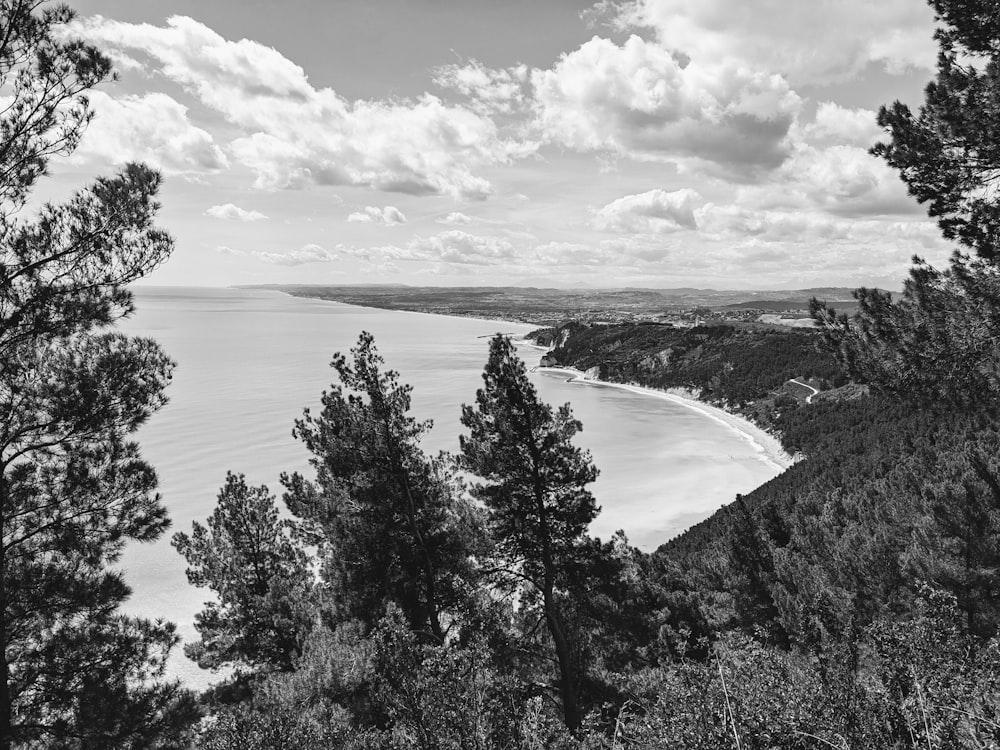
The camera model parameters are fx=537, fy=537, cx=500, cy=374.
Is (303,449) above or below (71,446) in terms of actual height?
below

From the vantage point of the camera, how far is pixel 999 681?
445cm

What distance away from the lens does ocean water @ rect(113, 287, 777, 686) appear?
2503 cm

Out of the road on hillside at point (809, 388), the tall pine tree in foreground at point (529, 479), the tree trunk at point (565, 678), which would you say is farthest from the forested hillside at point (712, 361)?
the tree trunk at point (565, 678)

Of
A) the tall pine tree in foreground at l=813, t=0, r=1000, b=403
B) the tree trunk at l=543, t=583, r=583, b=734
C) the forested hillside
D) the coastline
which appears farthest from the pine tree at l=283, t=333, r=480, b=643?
the forested hillside

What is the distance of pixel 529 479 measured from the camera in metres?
11.1

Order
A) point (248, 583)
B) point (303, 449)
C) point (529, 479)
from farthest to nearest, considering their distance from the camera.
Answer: point (303, 449) → point (248, 583) → point (529, 479)

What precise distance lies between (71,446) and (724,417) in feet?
201

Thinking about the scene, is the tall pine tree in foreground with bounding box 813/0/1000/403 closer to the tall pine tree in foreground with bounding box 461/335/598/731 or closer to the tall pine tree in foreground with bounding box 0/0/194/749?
the tall pine tree in foreground with bounding box 461/335/598/731

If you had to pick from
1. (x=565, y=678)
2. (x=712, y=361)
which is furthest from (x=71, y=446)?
(x=712, y=361)

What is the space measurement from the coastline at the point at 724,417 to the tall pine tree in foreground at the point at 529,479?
34427 mm

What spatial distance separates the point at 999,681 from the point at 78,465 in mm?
9210

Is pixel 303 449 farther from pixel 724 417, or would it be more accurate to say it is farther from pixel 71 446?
pixel 724 417

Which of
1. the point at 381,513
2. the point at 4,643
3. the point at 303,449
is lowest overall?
the point at 303,449

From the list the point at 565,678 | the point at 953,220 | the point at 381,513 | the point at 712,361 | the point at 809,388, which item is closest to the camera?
the point at 953,220
